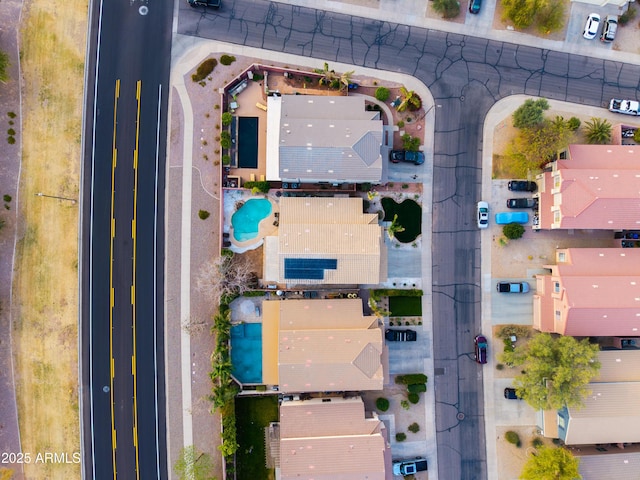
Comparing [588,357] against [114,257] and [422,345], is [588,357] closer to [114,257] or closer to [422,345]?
[422,345]

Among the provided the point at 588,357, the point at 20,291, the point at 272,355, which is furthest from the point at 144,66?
the point at 588,357

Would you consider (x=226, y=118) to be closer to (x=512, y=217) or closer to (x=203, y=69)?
(x=203, y=69)

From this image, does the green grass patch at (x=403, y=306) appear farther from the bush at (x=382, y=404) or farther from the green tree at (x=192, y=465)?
the green tree at (x=192, y=465)

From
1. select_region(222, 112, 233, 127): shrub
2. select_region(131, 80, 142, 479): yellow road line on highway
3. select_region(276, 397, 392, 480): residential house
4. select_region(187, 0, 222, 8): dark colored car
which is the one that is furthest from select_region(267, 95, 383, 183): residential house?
select_region(276, 397, 392, 480): residential house

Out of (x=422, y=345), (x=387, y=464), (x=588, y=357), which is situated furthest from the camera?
(x=422, y=345)

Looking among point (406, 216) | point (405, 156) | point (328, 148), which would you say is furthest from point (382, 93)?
point (406, 216)

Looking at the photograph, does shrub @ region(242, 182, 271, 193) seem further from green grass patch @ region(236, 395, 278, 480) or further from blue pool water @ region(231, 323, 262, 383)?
green grass patch @ region(236, 395, 278, 480)

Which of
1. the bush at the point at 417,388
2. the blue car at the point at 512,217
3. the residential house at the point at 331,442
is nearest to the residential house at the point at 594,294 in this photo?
the blue car at the point at 512,217
